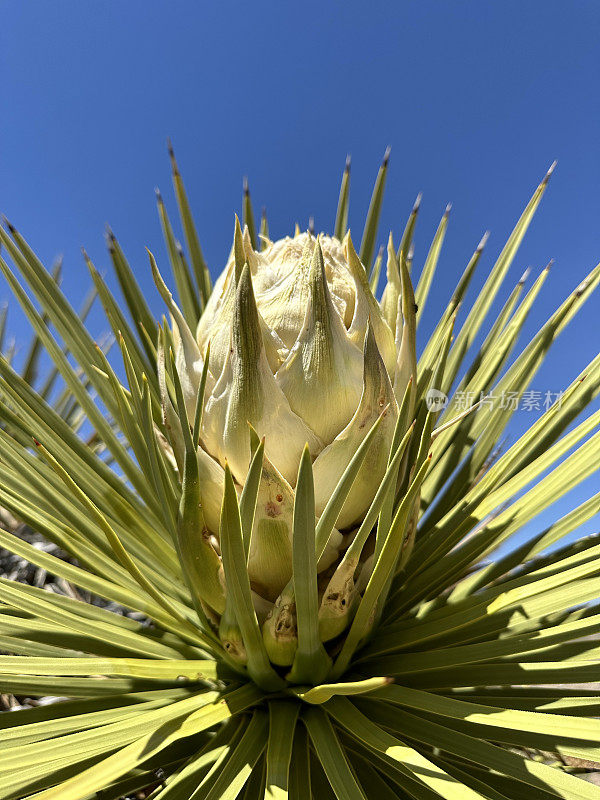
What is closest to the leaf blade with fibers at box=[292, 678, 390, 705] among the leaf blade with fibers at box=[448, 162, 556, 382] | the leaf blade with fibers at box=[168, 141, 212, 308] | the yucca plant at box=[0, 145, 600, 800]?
the yucca plant at box=[0, 145, 600, 800]

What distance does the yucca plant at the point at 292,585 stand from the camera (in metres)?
0.50

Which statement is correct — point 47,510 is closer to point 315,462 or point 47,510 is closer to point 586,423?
point 315,462

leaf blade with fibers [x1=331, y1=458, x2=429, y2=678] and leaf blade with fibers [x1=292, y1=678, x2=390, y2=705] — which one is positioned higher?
leaf blade with fibers [x1=331, y1=458, x2=429, y2=678]

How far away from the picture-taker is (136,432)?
2.42ft

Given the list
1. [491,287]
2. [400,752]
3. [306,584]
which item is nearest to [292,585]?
[306,584]

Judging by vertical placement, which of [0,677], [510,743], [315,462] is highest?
[315,462]

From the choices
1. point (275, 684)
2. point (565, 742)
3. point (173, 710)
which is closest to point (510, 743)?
point (565, 742)

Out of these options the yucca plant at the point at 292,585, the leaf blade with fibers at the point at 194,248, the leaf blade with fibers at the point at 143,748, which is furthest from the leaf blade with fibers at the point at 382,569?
the leaf blade with fibers at the point at 194,248

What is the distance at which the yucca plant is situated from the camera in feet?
1.65

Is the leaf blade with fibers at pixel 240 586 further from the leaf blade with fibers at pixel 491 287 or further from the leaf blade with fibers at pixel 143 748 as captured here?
the leaf blade with fibers at pixel 491 287

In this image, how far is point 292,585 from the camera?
561 mm

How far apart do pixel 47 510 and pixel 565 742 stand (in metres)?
0.68

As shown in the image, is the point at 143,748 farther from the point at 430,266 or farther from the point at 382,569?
the point at 430,266

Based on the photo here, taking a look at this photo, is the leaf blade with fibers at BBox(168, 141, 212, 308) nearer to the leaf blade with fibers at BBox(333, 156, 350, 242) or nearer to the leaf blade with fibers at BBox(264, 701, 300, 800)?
the leaf blade with fibers at BBox(333, 156, 350, 242)
